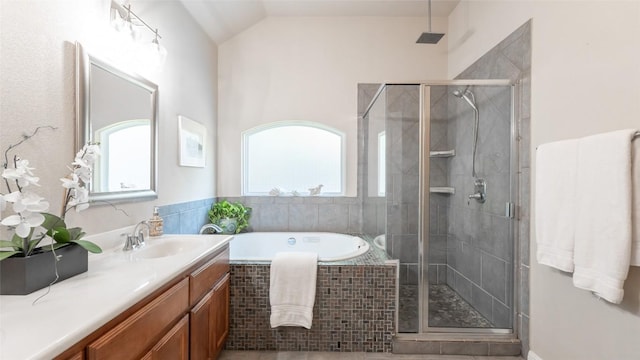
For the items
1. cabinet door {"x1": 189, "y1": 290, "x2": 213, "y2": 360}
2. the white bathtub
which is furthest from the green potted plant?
cabinet door {"x1": 189, "y1": 290, "x2": 213, "y2": 360}

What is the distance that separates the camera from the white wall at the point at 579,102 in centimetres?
138

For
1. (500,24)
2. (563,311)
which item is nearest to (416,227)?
(563,311)

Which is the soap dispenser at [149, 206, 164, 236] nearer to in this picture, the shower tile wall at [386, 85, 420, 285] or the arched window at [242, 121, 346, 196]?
the arched window at [242, 121, 346, 196]

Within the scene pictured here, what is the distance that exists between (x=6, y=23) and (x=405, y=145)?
2.24 meters

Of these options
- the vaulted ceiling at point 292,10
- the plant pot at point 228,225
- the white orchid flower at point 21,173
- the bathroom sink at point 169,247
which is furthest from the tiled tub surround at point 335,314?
the vaulted ceiling at point 292,10

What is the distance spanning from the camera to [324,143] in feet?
11.2

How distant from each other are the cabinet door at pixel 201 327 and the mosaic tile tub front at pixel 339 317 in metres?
0.45

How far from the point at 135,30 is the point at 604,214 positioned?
256cm

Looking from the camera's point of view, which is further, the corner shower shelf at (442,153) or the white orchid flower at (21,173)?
the corner shower shelf at (442,153)

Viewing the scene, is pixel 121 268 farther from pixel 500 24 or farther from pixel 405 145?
pixel 500 24

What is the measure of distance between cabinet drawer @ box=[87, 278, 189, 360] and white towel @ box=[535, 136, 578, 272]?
1.93 metres

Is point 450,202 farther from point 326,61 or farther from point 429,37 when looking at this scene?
point 326,61

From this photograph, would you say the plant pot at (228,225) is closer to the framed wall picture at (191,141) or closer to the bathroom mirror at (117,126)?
the framed wall picture at (191,141)

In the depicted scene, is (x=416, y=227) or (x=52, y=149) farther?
(x=416, y=227)
